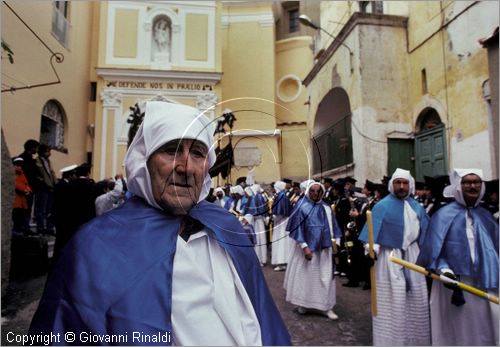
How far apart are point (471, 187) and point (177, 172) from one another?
323 centimetres

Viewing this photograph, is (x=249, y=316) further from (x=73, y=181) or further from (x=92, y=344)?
(x=73, y=181)

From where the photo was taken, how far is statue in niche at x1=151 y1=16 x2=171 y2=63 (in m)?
7.21

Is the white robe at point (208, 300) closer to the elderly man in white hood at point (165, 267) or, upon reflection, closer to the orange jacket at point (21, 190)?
the elderly man in white hood at point (165, 267)

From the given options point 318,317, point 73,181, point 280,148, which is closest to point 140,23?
point 73,181

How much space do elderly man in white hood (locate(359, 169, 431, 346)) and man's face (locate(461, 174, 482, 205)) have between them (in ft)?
2.27

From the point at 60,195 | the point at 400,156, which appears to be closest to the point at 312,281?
the point at 60,195

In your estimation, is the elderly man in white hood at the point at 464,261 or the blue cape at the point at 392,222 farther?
the blue cape at the point at 392,222

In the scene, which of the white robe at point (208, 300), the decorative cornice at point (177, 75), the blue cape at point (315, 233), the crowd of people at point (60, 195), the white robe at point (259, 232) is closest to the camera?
the white robe at point (208, 300)

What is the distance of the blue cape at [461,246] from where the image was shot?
3.15m

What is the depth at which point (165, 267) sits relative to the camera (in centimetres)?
138

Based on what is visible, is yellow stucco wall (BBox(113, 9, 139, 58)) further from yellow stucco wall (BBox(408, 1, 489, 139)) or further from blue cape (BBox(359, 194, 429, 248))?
yellow stucco wall (BBox(408, 1, 489, 139))

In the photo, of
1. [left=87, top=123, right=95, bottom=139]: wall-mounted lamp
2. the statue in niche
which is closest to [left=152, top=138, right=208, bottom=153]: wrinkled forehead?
the statue in niche

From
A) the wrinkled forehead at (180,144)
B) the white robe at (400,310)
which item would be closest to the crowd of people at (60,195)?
the wrinkled forehead at (180,144)

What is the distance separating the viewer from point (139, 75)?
6676 millimetres
